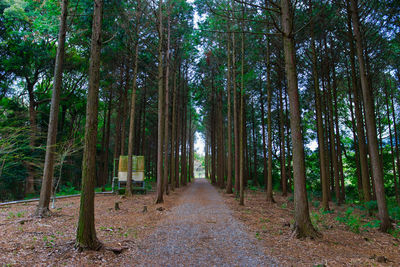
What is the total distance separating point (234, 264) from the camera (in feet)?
12.8

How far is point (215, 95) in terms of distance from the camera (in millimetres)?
23938

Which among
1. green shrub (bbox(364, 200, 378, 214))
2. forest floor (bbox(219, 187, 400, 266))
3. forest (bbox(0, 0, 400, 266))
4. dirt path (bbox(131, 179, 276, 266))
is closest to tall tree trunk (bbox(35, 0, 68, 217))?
forest (bbox(0, 0, 400, 266))

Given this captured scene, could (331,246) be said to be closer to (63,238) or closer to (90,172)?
(90,172)

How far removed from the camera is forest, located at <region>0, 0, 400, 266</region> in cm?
589

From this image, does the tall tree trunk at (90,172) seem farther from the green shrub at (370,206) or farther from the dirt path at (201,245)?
the green shrub at (370,206)

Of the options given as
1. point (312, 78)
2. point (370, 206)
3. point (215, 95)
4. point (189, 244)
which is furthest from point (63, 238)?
point (215, 95)

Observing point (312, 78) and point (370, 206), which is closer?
point (370, 206)

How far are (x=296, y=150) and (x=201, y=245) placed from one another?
129 inches

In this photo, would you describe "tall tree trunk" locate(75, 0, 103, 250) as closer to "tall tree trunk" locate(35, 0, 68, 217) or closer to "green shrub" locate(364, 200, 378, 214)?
"tall tree trunk" locate(35, 0, 68, 217)

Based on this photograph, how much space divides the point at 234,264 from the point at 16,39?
729 inches

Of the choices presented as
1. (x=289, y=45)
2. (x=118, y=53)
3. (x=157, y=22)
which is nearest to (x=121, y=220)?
(x=289, y=45)

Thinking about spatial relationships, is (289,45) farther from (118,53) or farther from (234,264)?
(118,53)

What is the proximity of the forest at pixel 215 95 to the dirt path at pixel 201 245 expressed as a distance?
0.40ft

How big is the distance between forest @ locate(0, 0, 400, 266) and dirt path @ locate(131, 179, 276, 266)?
0.40 feet
